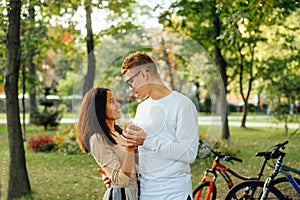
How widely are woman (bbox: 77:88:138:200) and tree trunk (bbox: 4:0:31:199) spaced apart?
4219 mm

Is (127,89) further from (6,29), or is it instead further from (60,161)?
(60,161)

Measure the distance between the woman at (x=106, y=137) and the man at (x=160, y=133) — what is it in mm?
115

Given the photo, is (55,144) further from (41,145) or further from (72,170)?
(72,170)

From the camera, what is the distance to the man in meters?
2.59

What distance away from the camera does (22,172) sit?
7.07m

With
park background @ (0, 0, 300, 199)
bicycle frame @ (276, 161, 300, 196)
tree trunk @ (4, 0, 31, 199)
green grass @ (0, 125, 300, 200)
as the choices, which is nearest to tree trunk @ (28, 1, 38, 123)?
park background @ (0, 0, 300, 199)

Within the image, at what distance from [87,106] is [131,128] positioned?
14.6 inches

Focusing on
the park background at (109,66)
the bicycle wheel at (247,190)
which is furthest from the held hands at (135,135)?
the bicycle wheel at (247,190)

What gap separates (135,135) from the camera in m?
2.57

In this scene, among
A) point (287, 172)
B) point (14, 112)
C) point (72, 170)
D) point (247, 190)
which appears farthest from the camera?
point (72, 170)

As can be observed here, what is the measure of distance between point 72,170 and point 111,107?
7336 mm

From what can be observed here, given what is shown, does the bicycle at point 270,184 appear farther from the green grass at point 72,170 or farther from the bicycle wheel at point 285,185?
the green grass at point 72,170

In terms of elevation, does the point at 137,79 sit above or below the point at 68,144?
above

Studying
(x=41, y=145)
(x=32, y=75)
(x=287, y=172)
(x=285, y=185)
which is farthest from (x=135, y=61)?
(x=32, y=75)
